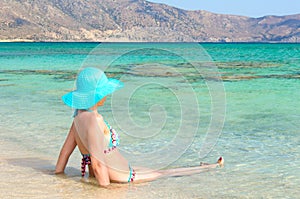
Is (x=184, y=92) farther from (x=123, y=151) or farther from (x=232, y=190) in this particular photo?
(x=232, y=190)

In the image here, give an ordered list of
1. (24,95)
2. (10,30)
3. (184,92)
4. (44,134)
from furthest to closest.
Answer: (10,30), (184,92), (24,95), (44,134)

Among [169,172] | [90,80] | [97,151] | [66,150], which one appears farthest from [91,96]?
[169,172]

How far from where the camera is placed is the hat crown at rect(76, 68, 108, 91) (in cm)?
537

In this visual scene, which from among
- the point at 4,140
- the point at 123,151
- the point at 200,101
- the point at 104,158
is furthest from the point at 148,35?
the point at 200,101

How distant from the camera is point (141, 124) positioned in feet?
34.3

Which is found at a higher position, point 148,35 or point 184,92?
point 148,35

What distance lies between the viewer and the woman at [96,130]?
17.6ft

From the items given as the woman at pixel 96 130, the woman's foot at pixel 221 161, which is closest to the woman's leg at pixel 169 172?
the woman's foot at pixel 221 161

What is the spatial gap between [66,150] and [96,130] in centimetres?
80

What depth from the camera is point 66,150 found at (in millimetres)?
5984

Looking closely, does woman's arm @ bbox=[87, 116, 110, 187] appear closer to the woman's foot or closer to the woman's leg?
the woman's leg

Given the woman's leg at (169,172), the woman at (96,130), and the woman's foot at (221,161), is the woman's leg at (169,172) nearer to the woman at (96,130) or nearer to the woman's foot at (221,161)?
the woman's foot at (221,161)

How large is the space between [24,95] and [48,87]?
310cm

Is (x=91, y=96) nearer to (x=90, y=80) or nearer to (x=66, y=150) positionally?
(x=90, y=80)
